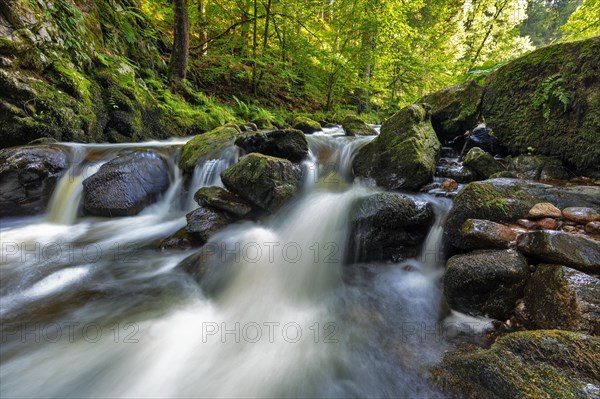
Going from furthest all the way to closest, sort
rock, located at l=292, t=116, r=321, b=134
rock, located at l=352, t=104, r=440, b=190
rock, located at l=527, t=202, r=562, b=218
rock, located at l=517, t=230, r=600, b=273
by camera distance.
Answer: rock, located at l=292, t=116, r=321, b=134
rock, located at l=352, t=104, r=440, b=190
rock, located at l=527, t=202, r=562, b=218
rock, located at l=517, t=230, r=600, b=273

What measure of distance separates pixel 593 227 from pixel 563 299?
1.06 m

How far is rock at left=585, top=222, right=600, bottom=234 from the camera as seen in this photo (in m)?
2.40

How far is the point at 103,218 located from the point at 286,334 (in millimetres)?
3826

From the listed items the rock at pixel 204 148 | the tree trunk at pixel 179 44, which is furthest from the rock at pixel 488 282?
the tree trunk at pixel 179 44

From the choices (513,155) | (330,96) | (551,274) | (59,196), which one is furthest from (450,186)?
(330,96)

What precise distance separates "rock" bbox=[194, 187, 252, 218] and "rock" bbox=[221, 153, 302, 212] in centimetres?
13

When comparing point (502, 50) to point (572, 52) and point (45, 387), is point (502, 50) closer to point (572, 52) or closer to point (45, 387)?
point (572, 52)

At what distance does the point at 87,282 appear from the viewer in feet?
10.4

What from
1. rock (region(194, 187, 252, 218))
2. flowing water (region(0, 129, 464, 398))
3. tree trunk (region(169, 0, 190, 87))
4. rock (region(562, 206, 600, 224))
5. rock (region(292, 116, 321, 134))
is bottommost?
flowing water (region(0, 129, 464, 398))

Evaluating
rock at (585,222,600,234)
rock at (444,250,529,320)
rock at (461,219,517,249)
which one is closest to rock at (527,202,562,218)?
rock at (585,222,600,234)

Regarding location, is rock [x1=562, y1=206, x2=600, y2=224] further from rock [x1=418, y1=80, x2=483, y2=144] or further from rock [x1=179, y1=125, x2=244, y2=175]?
rock [x1=179, y1=125, x2=244, y2=175]

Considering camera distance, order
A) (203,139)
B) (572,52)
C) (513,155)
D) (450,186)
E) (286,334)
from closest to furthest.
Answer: (286,334) → (572,52) → (450,186) → (513,155) → (203,139)

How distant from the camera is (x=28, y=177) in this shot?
4195mm

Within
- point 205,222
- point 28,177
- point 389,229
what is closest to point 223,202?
point 205,222
